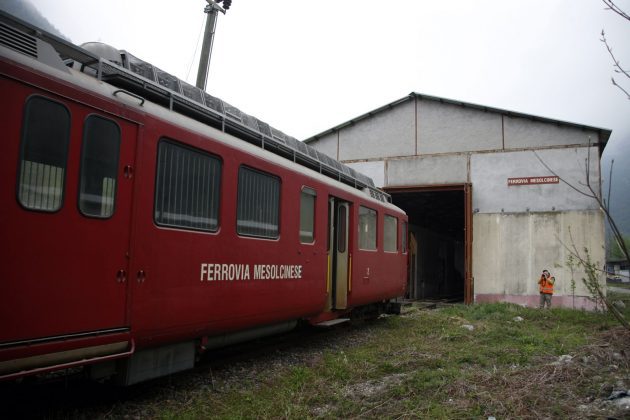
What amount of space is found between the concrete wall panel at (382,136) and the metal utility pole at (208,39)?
8.00m

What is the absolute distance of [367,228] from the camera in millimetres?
9805

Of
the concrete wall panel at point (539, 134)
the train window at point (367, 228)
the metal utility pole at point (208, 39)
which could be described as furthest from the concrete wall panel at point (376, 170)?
the metal utility pole at point (208, 39)

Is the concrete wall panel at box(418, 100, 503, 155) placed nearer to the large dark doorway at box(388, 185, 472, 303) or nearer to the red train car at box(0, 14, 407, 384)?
the large dark doorway at box(388, 185, 472, 303)

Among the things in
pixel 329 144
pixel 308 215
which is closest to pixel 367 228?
pixel 308 215

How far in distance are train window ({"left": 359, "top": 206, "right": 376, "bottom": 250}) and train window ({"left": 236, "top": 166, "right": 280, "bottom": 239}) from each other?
10.4 ft

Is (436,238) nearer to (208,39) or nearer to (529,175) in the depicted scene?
(529,175)

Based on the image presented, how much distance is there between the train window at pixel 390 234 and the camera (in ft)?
35.7

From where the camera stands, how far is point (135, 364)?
4.55 meters

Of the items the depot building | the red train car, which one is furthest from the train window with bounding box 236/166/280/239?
the depot building

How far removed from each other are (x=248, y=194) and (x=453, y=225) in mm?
25830

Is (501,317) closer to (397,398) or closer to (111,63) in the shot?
(397,398)

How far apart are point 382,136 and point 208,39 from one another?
8.70 m

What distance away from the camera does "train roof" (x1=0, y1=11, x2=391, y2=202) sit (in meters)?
3.85

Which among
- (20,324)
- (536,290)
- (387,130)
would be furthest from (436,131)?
(20,324)
